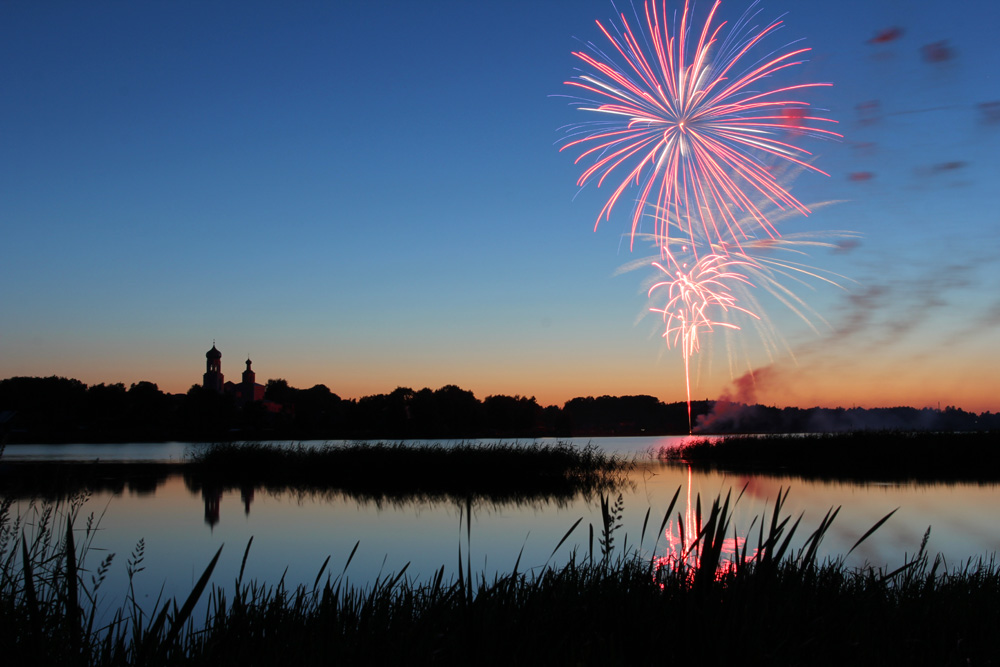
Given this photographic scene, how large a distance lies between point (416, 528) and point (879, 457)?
27.6m

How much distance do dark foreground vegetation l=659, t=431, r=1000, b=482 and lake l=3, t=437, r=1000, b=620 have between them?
17.8 ft

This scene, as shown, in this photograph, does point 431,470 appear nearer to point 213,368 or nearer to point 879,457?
point 879,457

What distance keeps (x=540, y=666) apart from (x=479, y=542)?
496 inches

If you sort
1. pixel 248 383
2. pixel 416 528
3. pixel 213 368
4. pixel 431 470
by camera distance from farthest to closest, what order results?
pixel 248 383 → pixel 213 368 → pixel 431 470 → pixel 416 528

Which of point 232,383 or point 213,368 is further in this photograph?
point 232,383

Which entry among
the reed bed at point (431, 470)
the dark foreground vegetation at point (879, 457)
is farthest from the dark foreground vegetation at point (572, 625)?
the dark foreground vegetation at point (879, 457)

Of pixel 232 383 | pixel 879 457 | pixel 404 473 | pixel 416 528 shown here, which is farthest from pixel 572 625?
pixel 232 383

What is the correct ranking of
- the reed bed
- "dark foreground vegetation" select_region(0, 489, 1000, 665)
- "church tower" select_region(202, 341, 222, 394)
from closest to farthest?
"dark foreground vegetation" select_region(0, 489, 1000, 665), the reed bed, "church tower" select_region(202, 341, 222, 394)

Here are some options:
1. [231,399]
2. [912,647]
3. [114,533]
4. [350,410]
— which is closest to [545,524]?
[114,533]

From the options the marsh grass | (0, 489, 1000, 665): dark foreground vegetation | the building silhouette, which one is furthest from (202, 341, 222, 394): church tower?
(0, 489, 1000, 665): dark foreground vegetation

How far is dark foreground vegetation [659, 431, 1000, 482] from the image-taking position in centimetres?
3375

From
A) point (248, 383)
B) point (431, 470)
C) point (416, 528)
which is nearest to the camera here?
point (416, 528)

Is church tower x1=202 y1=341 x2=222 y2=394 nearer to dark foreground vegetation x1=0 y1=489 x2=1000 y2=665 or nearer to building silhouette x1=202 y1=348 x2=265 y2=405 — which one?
building silhouette x1=202 y1=348 x2=265 y2=405

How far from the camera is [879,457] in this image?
36.6 m
